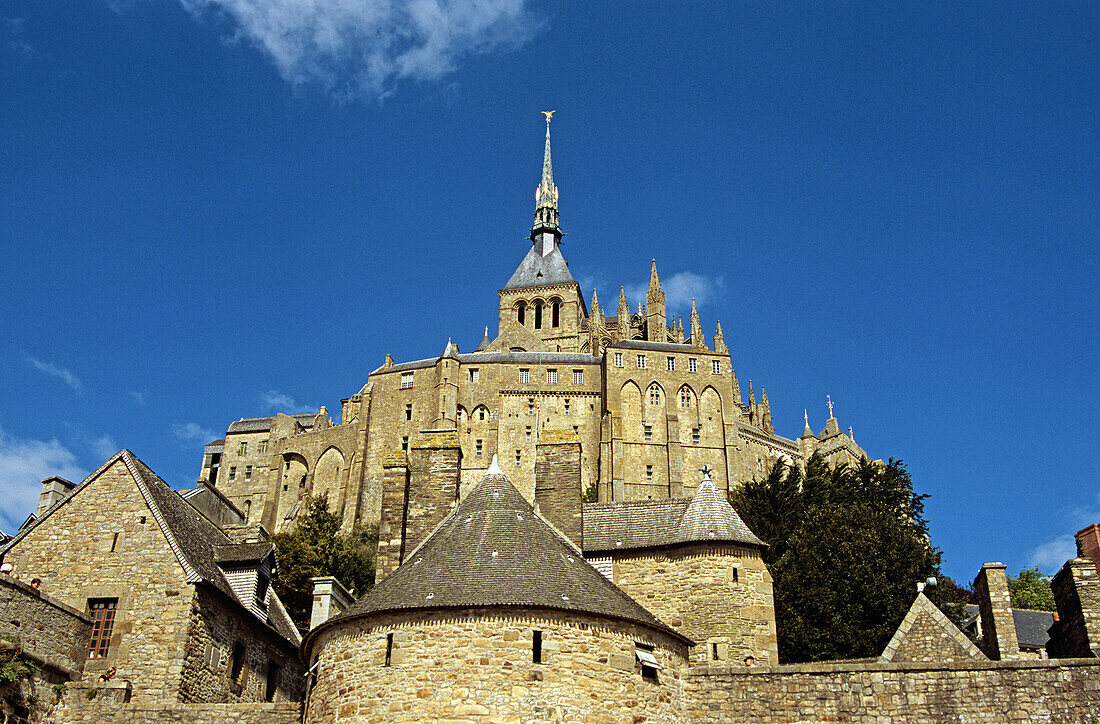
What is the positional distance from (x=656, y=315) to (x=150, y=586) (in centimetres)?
9156

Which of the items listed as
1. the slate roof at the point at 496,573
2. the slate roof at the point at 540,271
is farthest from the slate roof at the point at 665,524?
the slate roof at the point at 540,271

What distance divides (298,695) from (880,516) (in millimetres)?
23237

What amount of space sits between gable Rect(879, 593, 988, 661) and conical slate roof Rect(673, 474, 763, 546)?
3.15 meters

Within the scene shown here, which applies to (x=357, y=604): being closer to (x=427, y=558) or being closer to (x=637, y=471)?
(x=427, y=558)

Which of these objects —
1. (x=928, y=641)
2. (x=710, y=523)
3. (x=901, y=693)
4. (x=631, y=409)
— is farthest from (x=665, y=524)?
(x=631, y=409)

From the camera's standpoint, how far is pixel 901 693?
17.7 metres

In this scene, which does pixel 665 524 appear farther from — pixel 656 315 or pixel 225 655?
pixel 656 315

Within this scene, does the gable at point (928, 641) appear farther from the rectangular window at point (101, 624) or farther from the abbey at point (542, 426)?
the abbey at point (542, 426)

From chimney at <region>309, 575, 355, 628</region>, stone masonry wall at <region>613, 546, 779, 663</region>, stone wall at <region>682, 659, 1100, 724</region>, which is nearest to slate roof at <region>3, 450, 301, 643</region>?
chimney at <region>309, 575, 355, 628</region>

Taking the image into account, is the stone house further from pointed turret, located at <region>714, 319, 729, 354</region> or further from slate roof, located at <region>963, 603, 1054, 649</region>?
pointed turret, located at <region>714, 319, 729, 354</region>

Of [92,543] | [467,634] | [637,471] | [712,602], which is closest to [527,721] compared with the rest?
[467,634]

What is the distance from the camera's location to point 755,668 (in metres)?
18.2

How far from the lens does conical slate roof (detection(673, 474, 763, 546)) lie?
2170 centimetres

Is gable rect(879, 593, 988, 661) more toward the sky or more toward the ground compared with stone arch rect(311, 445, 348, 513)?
more toward the ground
